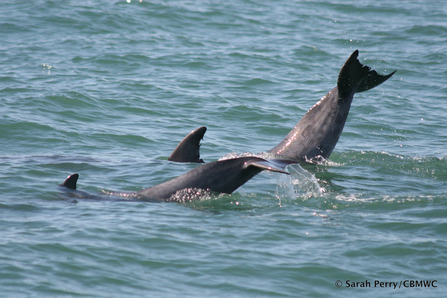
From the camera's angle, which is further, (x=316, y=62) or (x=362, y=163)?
(x=316, y=62)

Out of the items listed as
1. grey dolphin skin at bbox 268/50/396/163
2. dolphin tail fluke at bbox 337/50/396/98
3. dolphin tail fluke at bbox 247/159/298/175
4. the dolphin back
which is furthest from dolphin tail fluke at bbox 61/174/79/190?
dolphin tail fluke at bbox 337/50/396/98

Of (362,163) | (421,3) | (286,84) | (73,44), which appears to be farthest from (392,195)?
(421,3)

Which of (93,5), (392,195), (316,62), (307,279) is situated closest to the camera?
(307,279)

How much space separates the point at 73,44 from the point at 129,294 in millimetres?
17138

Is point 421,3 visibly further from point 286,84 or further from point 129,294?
point 129,294

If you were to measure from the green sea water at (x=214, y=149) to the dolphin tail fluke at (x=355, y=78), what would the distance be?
153 centimetres

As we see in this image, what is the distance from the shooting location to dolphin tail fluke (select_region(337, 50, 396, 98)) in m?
10.4

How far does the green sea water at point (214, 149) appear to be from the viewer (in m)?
6.44

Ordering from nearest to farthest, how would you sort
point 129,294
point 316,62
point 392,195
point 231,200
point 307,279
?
point 129,294 → point 307,279 → point 231,200 → point 392,195 → point 316,62

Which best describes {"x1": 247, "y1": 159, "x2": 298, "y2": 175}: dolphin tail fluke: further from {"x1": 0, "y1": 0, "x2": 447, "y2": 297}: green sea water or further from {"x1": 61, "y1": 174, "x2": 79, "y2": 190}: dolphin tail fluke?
{"x1": 61, "y1": 174, "x2": 79, "y2": 190}: dolphin tail fluke

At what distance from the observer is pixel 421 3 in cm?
3172

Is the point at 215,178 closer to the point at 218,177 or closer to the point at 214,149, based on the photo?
the point at 218,177

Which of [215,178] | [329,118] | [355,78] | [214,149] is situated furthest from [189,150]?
[355,78]

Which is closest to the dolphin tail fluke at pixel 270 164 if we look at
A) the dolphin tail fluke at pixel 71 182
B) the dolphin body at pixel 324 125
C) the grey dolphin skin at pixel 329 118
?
the dolphin body at pixel 324 125
